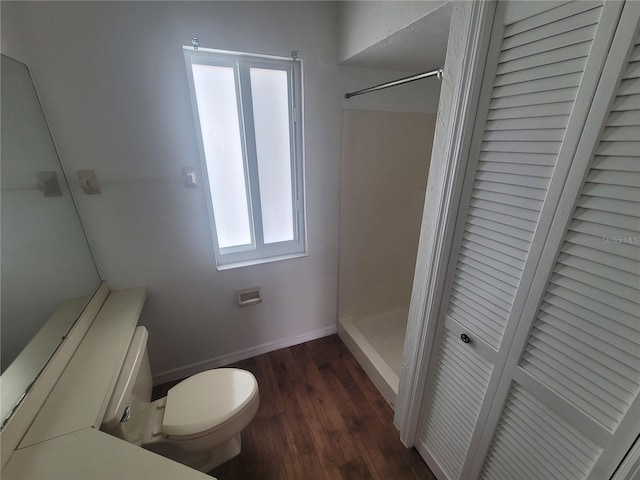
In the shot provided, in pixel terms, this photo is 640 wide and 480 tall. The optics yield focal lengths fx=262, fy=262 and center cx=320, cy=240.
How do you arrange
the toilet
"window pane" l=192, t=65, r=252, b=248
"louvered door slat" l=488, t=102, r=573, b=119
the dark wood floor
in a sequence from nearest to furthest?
"louvered door slat" l=488, t=102, r=573, b=119 < the toilet < the dark wood floor < "window pane" l=192, t=65, r=252, b=248

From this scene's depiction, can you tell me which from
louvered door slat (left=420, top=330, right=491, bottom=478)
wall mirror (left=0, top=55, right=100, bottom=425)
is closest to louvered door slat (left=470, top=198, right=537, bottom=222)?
louvered door slat (left=420, top=330, right=491, bottom=478)

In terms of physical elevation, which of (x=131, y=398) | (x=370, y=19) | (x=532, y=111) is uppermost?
(x=370, y=19)

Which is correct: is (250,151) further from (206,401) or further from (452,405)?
(452,405)

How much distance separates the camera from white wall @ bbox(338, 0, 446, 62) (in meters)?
0.96

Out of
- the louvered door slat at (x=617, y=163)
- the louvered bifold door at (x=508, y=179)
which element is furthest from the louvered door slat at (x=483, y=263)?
the louvered door slat at (x=617, y=163)

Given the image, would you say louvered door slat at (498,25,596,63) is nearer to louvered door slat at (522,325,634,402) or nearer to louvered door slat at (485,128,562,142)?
louvered door slat at (485,128,562,142)

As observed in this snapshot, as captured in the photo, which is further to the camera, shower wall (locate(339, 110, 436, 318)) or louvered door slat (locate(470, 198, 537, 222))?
shower wall (locate(339, 110, 436, 318))

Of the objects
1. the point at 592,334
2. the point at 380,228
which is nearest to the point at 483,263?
the point at 592,334

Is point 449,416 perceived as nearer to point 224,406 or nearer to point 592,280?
point 592,280

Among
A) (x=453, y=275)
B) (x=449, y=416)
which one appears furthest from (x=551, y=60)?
(x=449, y=416)

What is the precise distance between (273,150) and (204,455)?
1679 mm

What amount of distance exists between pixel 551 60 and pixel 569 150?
0.23m

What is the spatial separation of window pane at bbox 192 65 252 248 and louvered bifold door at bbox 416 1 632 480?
4.09 feet

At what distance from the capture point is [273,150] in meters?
1.64
